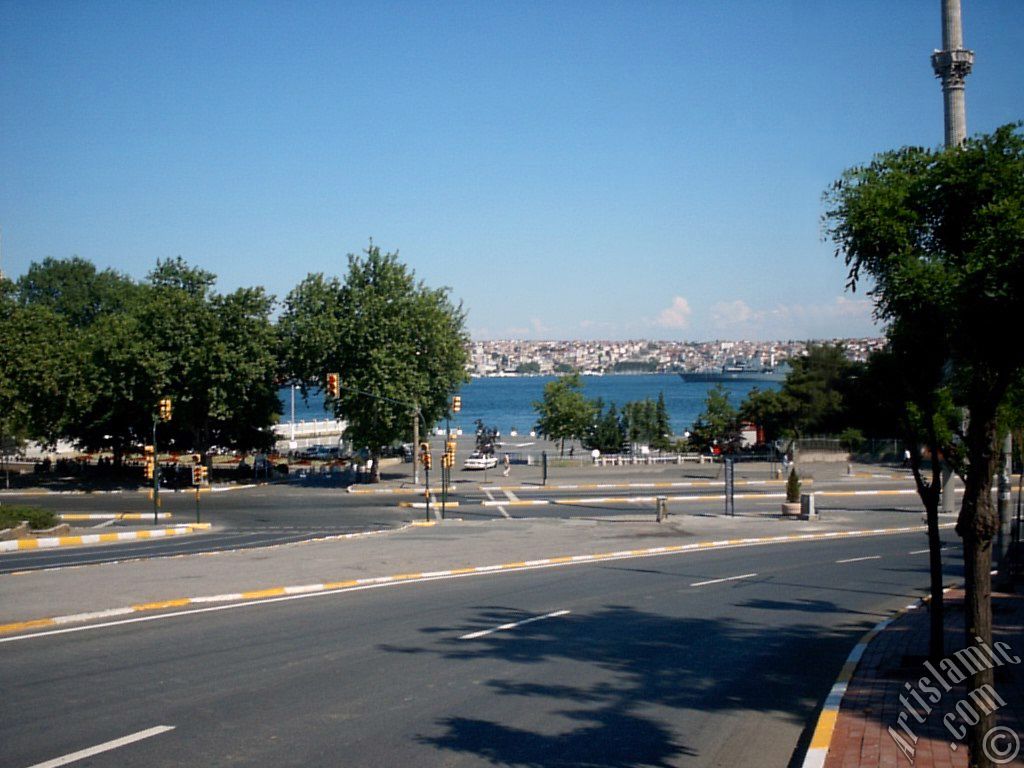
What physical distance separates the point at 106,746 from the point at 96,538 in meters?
23.9

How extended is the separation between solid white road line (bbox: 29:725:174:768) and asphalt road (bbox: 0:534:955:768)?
87 millimetres

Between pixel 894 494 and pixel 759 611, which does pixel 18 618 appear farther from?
pixel 894 494

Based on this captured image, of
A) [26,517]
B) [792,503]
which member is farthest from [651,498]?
[26,517]

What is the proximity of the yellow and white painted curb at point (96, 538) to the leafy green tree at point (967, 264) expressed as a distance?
25532 millimetres

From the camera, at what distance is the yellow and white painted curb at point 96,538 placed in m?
27.8

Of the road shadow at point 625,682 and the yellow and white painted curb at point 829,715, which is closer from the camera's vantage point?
the yellow and white painted curb at point 829,715

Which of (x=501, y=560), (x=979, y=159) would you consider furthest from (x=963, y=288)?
(x=501, y=560)

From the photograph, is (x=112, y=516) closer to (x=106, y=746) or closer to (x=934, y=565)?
(x=106, y=746)

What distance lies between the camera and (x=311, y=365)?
61.9 m

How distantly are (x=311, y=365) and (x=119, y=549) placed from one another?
34.2 m

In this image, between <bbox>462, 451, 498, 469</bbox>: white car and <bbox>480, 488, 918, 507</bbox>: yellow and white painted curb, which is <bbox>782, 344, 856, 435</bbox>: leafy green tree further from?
<bbox>462, 451, 498, 469</bbox>: white car

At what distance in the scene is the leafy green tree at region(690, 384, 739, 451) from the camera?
7456cm

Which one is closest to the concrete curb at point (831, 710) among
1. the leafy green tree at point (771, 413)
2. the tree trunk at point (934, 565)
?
the tree trunk at point (934, 565)

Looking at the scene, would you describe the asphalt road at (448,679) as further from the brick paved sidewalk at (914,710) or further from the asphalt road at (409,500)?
the asphalt road at (409,500)
